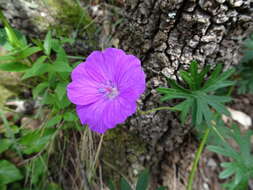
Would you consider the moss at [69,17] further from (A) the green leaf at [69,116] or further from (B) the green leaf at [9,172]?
(B) the green leaf at [9,172]

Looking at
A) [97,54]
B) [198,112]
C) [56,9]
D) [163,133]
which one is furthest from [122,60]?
[56,9]

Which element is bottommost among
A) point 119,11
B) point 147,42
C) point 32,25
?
point 147,42

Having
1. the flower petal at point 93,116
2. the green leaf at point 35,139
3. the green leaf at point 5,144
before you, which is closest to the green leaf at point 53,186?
the green leaf at point 35,139

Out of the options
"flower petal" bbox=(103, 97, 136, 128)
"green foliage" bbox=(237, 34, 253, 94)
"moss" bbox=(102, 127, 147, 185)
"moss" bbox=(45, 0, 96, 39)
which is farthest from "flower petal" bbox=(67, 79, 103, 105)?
"green foliage" bbox=(237, 34, 253, 94)

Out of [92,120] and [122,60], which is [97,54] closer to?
[122,60]

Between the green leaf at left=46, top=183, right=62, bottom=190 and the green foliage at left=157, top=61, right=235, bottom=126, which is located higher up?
the green foliage at left=157, top=61, right=235, bottom=126

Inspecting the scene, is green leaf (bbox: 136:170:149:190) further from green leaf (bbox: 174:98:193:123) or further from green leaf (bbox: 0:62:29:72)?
green leaf (bbox: 0:62:29:72)
